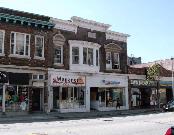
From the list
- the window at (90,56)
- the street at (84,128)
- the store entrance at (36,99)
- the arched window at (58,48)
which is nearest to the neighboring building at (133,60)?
the window at (90,56)

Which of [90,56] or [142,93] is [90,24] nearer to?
[90,56]

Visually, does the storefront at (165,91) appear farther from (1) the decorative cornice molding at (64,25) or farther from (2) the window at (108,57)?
(1) the decorative cornice molding at (64,25)

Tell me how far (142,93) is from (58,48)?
15342 millimetres

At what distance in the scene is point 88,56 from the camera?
1355 inches

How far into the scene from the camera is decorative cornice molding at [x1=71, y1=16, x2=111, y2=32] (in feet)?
111

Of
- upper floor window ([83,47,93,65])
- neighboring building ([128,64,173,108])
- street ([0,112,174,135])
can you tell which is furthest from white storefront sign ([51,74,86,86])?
street ([0,112,174,135])

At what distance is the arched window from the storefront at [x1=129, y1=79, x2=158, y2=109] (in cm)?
1121

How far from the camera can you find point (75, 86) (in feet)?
108

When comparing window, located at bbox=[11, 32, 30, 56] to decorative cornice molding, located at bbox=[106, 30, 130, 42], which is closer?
window, located at bbox=[11, 32, 30, 56]

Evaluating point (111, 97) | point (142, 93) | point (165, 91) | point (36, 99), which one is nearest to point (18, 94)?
point (36, 99)

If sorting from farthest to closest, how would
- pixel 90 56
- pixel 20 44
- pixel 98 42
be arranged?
pixel 98 42
pixel 90 56
pixel 20 44

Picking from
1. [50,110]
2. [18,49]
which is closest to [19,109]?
[50,110]

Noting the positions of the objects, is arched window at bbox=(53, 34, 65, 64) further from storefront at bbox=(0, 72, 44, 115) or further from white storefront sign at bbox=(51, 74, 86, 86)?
storefront at bbox=(0, 72, 44, 115)

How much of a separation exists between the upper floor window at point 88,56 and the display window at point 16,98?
26.6 ft
